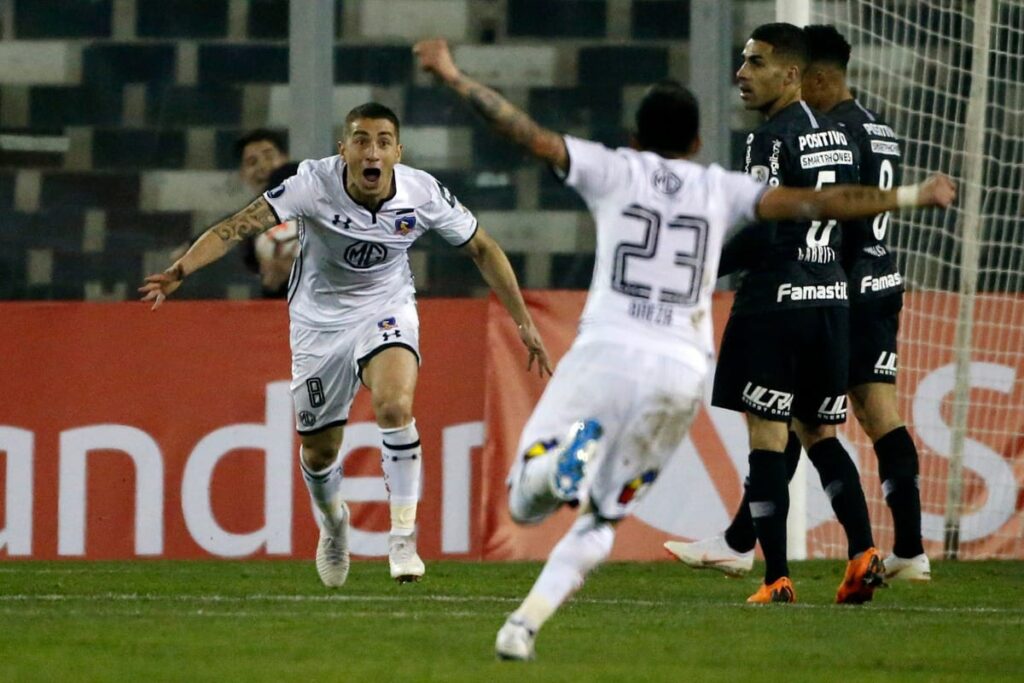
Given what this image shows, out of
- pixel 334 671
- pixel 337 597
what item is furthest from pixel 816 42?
pixel 334 671

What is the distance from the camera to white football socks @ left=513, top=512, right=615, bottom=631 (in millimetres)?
5703

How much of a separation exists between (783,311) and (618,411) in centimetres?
203

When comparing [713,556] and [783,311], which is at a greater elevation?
[783,311]

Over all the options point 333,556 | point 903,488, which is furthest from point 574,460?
point 903,488

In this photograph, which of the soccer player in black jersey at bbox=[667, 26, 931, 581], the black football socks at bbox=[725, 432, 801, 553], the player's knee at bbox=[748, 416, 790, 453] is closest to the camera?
the player's knee at bbox=[748, 416, 790, 453]

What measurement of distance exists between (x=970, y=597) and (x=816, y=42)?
243cm

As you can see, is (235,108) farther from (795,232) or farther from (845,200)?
(845,200)

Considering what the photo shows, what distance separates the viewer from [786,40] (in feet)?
26.1

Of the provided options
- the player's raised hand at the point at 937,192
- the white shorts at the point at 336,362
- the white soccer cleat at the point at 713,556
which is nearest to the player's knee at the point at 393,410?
the white shorts at the point at 336,362

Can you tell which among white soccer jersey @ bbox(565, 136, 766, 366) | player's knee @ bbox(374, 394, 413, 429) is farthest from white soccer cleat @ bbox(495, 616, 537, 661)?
player's knee @ bbox(374, 394, 413, 429)

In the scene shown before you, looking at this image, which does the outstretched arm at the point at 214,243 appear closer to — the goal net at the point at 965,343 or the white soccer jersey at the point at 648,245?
the white soccer jersey at the point at 648,245

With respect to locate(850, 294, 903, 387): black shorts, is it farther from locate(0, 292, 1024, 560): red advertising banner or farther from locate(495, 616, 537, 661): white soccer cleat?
locate(495, 616, 537, 661): white soccer cleat

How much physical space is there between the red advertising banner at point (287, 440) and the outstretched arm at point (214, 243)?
272 centimetres

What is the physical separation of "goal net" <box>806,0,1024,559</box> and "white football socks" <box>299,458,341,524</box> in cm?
320
